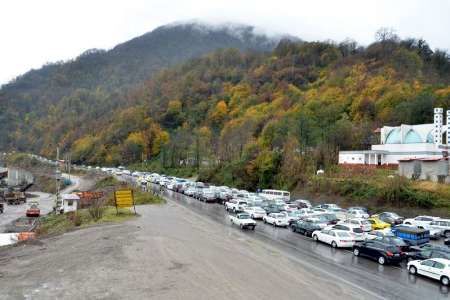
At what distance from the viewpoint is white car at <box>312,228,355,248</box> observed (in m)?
29.4

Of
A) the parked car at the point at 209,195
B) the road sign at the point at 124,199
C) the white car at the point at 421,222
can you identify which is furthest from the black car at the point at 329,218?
the parked car at the point at 209,195

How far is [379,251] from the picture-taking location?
25.4 meters

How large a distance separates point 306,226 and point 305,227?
116 mm

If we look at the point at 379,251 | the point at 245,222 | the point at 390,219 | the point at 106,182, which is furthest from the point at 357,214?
the point at 106,182

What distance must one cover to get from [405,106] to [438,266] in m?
68.0

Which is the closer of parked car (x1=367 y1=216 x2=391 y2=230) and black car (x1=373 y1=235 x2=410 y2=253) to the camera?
black car (x1=373 y1=235 x2=410 y2=253)

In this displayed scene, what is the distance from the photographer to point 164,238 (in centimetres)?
3083

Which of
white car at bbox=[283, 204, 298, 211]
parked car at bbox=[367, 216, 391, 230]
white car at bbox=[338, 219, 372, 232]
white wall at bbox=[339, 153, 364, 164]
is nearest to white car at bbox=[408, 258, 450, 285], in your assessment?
white car at bbox=[338, 219, 372, 232]

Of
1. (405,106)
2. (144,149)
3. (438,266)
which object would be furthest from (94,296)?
(144,149)

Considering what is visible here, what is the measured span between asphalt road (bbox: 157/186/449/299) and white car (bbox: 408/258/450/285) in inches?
13.1

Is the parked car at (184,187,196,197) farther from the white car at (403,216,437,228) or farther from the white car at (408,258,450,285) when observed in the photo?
the white car at (408,258,450,285)

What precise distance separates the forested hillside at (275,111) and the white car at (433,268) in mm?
40958

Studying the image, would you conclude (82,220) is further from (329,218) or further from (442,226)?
(442,226)

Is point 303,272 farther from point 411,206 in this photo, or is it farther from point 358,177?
point 358,177
